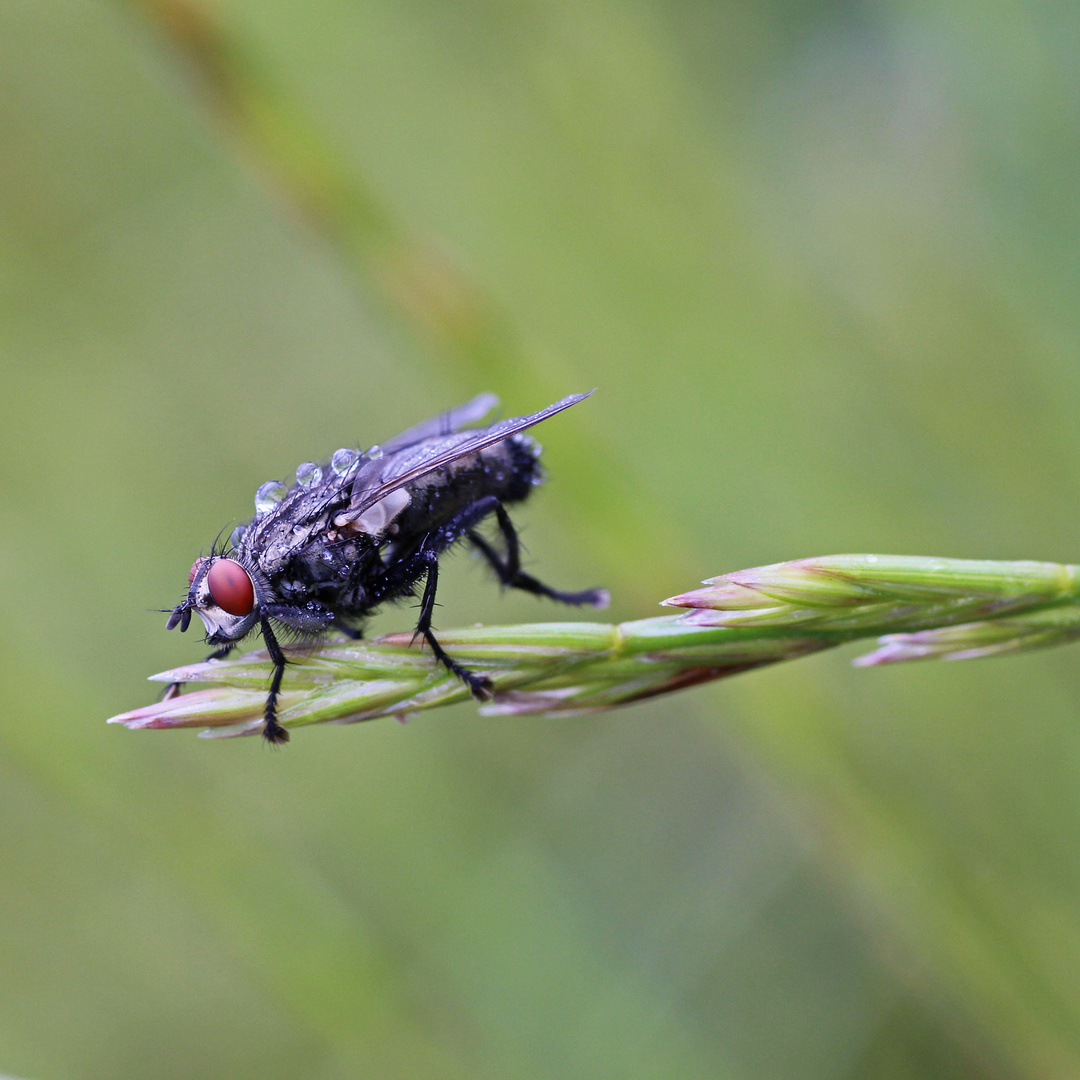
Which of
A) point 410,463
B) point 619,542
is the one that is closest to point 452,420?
point 410,463

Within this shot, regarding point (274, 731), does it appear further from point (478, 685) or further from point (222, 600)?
point (222, 600)

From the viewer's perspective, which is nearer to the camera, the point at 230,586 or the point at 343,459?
the point at 230,586

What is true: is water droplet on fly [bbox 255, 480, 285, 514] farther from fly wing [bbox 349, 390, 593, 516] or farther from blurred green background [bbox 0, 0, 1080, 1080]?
blurred green background [bbox 0, 0, 1080, 1080]

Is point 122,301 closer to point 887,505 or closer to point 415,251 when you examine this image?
point 415,251

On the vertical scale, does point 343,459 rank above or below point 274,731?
above

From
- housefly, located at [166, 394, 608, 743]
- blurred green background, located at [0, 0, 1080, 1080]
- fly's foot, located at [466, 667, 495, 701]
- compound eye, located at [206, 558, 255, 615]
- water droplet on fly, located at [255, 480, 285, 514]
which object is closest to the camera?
fly's foot, located at [466, 667, 495, 701]

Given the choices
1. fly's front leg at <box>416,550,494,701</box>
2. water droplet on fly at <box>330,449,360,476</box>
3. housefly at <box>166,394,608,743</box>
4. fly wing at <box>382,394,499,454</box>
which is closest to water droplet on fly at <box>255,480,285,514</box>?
housefly at <box>166,394,608,743</box>
